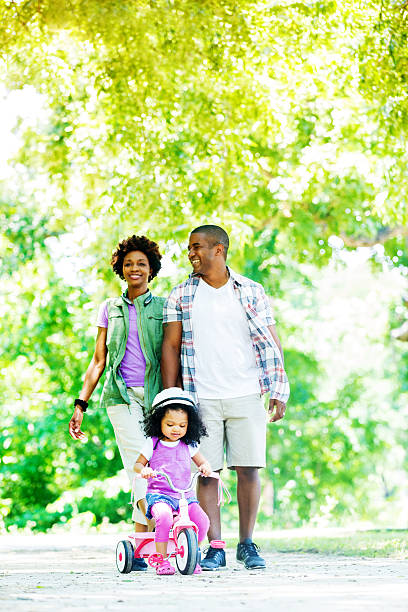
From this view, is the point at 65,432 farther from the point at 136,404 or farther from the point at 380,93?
the point at 136,404

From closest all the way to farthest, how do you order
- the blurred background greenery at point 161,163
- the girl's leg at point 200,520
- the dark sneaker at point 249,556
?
the girl's leg at point 200,520 → the dark sneaker at point 249,556 → the blurred background greenery at point 161,163

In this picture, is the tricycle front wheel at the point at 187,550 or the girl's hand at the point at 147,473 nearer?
the tricycle front wheel at the point at 187,550

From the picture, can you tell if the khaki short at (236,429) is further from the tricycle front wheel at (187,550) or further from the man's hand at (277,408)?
the tricycle front wheel at (187,550)

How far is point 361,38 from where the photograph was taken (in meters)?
8.54

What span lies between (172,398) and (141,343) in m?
0.52

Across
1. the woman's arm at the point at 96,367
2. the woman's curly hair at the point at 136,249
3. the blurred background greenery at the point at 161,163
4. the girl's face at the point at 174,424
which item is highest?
the blurred background greenery at the point at 161,163

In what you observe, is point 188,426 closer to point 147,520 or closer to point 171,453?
point 171,453

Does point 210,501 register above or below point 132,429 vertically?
below

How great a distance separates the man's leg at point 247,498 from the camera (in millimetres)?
5555

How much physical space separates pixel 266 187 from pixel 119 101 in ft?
11.1

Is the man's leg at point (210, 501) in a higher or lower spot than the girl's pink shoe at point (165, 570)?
higher

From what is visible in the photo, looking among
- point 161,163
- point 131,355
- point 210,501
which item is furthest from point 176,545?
point 161,163

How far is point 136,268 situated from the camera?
5691 mm

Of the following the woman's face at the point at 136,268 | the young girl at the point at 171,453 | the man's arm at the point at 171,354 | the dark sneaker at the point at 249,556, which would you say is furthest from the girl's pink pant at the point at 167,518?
the woman's face at the point at 136,268
